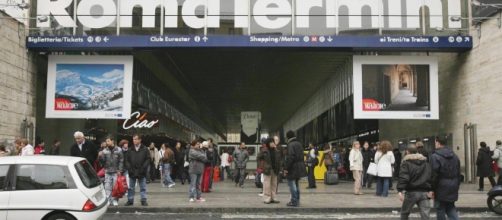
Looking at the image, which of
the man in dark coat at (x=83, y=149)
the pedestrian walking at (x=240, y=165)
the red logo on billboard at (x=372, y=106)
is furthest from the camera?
the red logo on billboard at (x=372, y=106)

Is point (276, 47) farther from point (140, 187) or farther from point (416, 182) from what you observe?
point (416, 182)

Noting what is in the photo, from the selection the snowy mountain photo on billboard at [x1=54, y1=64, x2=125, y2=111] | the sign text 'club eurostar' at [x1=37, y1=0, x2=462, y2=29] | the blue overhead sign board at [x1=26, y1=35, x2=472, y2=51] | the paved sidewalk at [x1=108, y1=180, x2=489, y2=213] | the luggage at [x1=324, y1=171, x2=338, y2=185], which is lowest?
the paved sidewalk at [x1=108, y1=180, x2=489, y2=213]

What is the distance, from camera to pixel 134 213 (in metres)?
12.9

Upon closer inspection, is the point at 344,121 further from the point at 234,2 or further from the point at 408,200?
the point at 408,200

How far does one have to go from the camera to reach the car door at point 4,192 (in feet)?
27.5

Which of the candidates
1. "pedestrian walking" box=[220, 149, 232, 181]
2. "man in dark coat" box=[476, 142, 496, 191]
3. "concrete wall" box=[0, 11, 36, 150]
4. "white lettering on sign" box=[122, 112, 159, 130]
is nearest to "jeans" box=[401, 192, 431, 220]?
"man in dark coat" box=[476, 142, 496, 191]

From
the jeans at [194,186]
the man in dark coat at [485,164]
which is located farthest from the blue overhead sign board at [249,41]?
the jeans at [194,186]

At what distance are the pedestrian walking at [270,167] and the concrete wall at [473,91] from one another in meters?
9.20

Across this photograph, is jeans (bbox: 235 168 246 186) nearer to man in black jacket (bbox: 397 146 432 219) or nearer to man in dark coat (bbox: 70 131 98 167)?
man in dark coat (bbox: 70 131 98 167)

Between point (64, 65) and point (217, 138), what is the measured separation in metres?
80.9

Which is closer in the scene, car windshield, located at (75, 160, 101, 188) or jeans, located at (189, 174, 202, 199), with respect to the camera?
car windshield, located at (75, 160, 101, 188)

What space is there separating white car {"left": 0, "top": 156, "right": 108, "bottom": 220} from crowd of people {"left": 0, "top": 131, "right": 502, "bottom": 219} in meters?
4.22

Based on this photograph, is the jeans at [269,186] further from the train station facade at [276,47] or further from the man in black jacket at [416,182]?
the train station facade at [276,47]

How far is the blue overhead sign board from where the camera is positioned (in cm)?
2064
